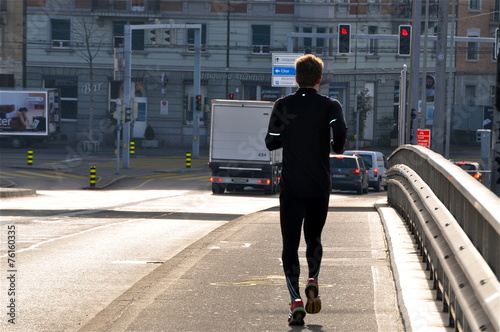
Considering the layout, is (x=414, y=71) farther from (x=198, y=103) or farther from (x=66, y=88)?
(x=66, y=88)

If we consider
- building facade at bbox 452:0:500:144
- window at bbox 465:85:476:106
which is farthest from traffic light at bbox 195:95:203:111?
window at bbox 465:85:476:106

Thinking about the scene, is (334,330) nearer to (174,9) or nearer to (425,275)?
(425,275)

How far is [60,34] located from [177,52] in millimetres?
7251

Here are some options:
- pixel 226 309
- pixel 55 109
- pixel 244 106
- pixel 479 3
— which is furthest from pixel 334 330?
pixel 479 3

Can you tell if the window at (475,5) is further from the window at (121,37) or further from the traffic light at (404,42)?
the traffic light at (404,42)

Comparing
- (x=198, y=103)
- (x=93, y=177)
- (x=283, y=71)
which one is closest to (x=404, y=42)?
(x=93, y=177)

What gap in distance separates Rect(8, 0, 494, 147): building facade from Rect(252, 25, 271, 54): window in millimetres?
62

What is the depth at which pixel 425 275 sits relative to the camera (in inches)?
344

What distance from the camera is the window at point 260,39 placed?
212ft

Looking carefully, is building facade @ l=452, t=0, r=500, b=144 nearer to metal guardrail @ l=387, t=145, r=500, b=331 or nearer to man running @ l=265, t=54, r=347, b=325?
metal guardrail @ l=387, t=145, r=500, b=331

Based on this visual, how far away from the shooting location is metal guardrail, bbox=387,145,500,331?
14.3 ft

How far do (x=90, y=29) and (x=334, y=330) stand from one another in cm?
5848

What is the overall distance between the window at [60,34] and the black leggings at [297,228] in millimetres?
58604

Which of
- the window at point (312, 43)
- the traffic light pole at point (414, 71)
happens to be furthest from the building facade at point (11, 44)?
the traffic light pole at point (414, 71)
